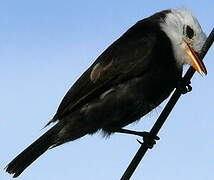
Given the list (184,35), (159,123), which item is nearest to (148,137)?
(184,35)

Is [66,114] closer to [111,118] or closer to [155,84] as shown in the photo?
[111,118]

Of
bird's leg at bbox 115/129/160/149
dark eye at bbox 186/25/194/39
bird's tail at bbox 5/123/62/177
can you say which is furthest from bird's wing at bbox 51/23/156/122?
bird's leg at bbox 115/129/160/149

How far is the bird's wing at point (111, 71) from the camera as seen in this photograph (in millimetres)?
6078

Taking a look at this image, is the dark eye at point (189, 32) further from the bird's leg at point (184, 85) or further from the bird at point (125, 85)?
the bird's leg at point (184, 85)

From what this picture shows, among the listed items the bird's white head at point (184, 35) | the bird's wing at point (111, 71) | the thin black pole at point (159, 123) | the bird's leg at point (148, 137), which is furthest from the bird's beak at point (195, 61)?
the thin black pole at point (159, 123)

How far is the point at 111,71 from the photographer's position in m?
6.16

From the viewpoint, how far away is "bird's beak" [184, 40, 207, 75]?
18.0 ft

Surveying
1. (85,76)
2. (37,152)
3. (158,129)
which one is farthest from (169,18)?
(158,129)

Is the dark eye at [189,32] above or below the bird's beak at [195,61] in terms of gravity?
above

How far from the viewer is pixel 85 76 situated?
6332mm

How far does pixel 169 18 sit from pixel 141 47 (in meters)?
0.49

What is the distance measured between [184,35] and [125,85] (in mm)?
687

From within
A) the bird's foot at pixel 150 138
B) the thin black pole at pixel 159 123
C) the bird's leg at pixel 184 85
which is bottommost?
the thin black pole at pixel 159 123

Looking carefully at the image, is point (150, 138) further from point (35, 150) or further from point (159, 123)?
point (159, 123)
